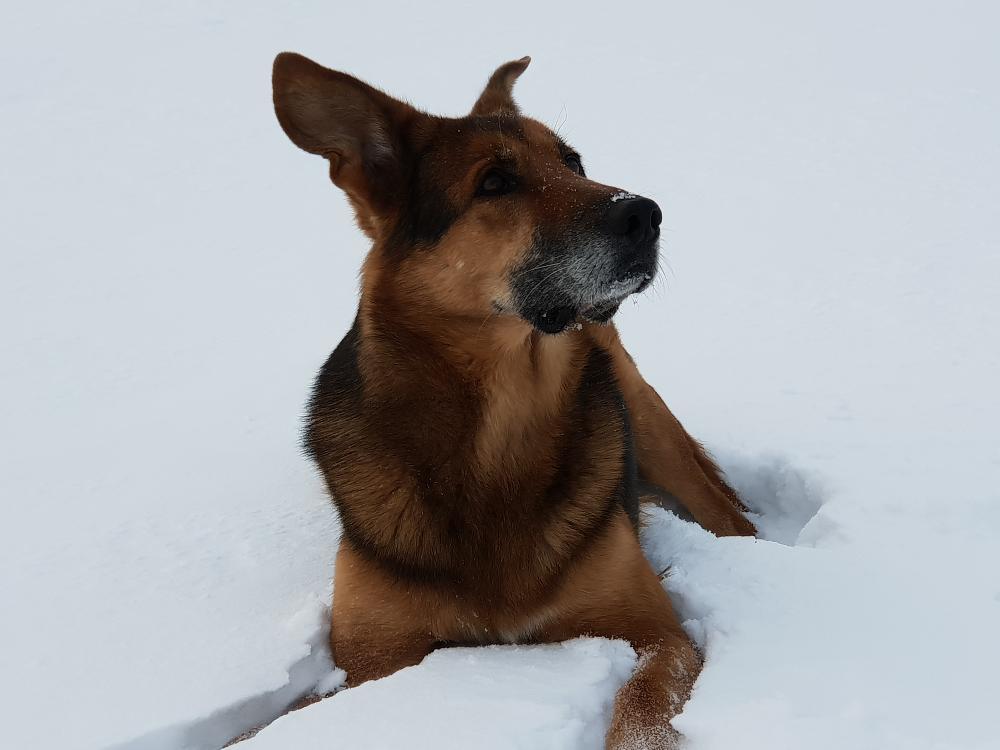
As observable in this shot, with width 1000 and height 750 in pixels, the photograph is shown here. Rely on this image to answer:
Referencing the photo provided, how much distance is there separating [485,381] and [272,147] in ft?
47.7

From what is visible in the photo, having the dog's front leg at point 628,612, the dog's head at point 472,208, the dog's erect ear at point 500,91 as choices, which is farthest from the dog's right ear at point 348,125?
the dog's front leg at point 628,612

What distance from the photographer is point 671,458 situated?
15.8ft

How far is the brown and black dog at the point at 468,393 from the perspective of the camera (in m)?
3.12

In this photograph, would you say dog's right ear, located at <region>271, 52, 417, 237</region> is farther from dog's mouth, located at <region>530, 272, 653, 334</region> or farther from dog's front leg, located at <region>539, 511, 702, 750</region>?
dog's front leg, located at <region>539, 511, 702, 750</region>

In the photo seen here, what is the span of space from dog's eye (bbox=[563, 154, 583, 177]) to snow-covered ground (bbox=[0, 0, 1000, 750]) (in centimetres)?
58

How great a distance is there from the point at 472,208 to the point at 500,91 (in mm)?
1279

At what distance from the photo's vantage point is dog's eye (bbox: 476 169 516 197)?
3.26 metres

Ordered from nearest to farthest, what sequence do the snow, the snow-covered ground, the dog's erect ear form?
the snow
the snow-covered ground
the dog's erect ear

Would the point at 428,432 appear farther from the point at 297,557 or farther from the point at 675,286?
the point at 675,286

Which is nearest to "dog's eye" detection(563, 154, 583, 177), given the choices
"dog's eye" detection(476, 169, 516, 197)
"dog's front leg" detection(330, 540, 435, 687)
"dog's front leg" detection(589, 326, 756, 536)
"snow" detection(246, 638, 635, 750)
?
"dog's eye" detection(476, 169, 516, 197)

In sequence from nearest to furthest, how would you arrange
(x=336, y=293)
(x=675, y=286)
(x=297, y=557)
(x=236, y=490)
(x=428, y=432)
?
1. (x=428, y=432)
2. (x=297, y=557)
3. (x=236, y=490)
4. (x=675, y=286)
5. (x=336, y=293)

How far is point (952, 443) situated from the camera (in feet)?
14.7

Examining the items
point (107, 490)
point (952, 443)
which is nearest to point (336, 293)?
point (107, 490)

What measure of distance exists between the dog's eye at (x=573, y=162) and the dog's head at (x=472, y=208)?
185 mm
